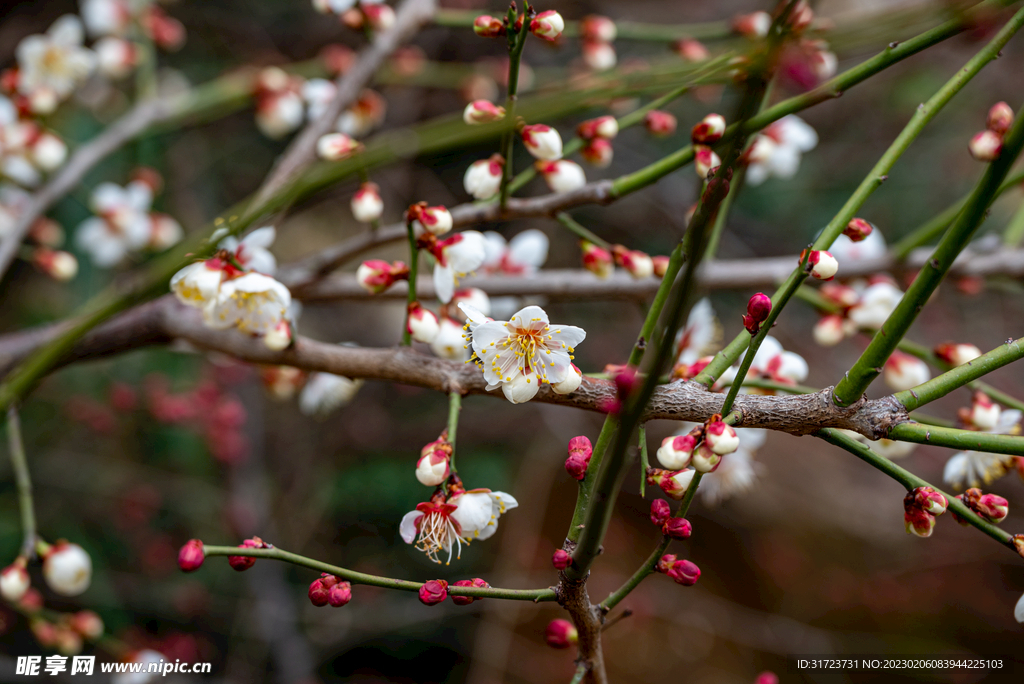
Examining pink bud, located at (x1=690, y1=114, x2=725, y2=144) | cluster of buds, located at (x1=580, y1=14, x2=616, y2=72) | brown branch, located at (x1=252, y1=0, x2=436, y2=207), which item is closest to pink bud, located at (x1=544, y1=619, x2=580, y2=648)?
pink bud, located at (x1=690, y1=114, x2=725, y2=144)

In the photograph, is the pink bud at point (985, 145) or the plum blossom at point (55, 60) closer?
the pink bud at point (985, 145)

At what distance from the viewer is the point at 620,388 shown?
421 millimetres

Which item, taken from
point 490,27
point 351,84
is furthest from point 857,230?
point 351,84

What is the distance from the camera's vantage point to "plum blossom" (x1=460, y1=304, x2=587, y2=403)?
0.59m

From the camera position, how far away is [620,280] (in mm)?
1035

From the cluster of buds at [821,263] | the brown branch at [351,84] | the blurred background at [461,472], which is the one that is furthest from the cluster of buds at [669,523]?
the blurred background at [461,472]

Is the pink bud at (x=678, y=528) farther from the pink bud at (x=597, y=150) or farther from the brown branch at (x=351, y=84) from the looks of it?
the brown branch at (x=351, y=84)

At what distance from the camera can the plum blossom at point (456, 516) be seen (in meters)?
0.62

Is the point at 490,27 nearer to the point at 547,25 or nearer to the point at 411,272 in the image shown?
the point at 547,25

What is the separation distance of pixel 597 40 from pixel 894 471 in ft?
3.51

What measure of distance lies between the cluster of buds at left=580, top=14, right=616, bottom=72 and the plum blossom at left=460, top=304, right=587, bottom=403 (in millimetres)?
839

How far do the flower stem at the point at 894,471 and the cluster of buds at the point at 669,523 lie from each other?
151 mm

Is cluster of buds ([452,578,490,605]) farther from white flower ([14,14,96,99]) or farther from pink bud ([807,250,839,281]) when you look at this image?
white flower ([14,14,96,99])

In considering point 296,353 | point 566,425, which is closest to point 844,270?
point 296,353
